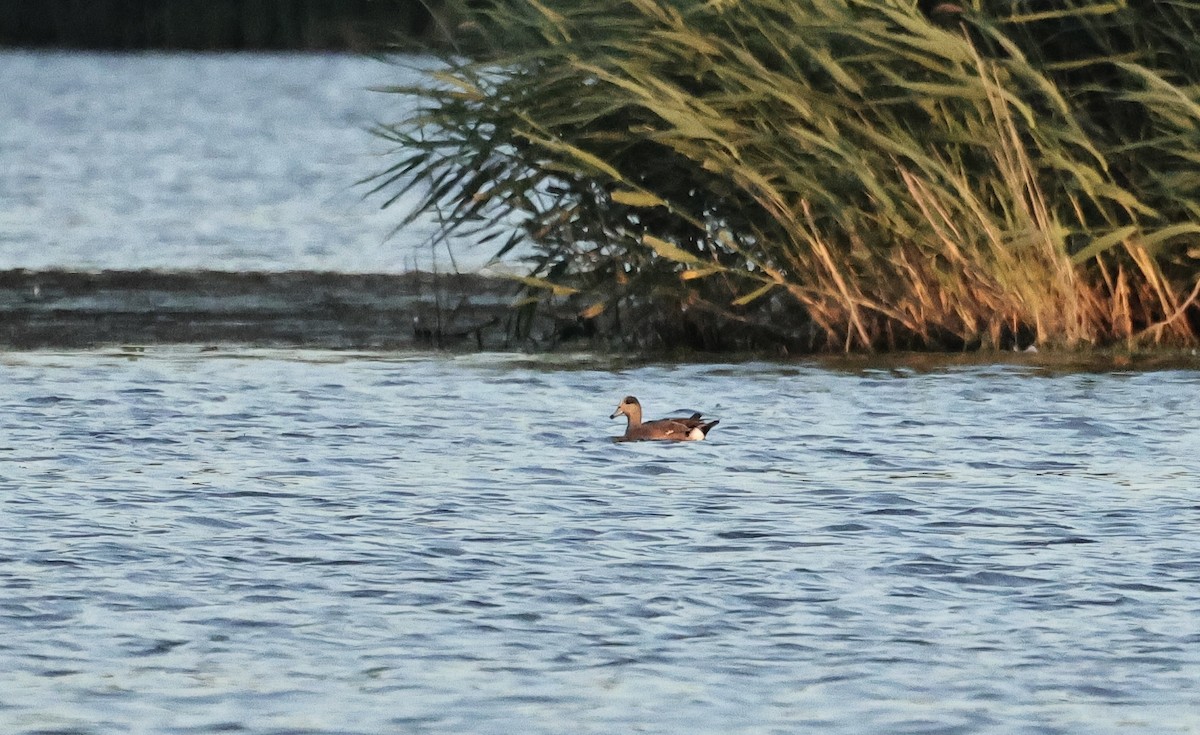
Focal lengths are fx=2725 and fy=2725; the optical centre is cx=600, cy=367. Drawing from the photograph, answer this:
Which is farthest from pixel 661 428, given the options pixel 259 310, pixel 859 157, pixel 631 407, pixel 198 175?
pixel 198 175

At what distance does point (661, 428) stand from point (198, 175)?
23363mm

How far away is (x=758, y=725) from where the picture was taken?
6.76 meters

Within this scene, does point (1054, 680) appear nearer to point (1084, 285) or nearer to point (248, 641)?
point (248, 641)

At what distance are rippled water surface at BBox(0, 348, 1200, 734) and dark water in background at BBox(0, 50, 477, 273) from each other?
7.13 feet

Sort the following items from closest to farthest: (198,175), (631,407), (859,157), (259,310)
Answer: (631,407), (859,157), (259,310), (198,175)

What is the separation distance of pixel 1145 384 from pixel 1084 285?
85cm

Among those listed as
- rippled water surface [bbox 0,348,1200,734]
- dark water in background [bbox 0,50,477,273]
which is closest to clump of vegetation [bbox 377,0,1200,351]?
rippled water surface [bbox 0,348,1200,734]

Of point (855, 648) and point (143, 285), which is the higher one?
point (143, 285)

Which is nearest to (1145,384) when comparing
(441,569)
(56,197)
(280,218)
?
(441,569)

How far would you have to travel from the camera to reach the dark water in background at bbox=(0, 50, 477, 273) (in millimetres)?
21531

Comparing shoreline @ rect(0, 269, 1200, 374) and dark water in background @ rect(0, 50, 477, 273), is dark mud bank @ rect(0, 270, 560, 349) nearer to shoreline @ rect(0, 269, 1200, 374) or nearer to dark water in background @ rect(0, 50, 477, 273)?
shoreline @ rect(0, 269, 1200, 374)

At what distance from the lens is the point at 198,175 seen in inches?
1336

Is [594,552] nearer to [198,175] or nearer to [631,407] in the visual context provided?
[631,407]

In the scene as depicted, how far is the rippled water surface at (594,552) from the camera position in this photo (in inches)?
278
